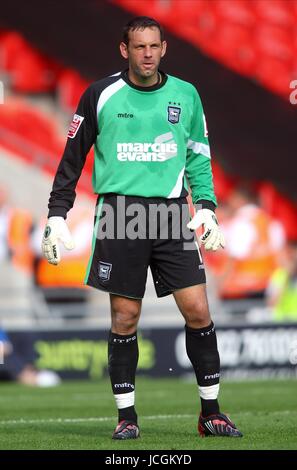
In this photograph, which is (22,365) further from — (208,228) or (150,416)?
(208,228)

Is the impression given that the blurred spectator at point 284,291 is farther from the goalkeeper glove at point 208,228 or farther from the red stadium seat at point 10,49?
the goalkeeper glove at point 208,228

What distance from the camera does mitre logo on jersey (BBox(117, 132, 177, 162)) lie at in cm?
640

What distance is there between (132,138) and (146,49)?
1.66ft

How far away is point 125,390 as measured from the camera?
649cm

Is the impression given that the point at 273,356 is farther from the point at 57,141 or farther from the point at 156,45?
the point at 156,45

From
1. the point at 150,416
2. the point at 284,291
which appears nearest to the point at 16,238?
the point at 284,291

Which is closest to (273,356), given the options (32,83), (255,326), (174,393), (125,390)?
(255,326)

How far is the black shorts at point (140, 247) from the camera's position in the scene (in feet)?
21.1

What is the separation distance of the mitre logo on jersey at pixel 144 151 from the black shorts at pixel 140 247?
8.9 inches

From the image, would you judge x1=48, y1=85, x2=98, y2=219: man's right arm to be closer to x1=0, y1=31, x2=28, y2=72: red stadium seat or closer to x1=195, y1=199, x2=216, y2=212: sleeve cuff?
x1=195, y1=199, x2=216, y2=212: sleeve cuff

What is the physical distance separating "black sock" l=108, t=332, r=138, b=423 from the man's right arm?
0.80m

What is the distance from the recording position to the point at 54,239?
21.1 ft

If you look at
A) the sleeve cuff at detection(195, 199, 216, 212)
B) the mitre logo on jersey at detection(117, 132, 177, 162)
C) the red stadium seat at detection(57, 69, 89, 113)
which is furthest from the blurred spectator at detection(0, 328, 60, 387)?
the mitre logo on jersey at detection(117, 132, 177, 162)
